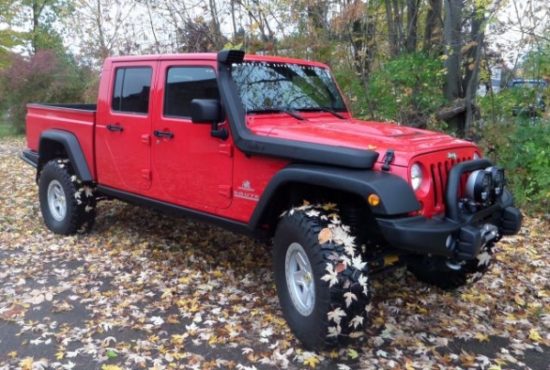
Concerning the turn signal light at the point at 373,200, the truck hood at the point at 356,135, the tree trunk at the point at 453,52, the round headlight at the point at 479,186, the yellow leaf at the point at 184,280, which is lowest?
the yellow leaf at the point at 184,280

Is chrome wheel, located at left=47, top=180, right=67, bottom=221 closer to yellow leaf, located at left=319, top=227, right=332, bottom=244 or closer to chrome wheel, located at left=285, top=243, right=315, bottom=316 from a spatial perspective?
chrome wheel, located at left=285, top=243, right=315, bottom=316

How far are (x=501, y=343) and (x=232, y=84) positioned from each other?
9.11ft

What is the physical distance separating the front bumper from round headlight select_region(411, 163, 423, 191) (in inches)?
7.0

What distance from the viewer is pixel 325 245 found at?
3363 millimetres

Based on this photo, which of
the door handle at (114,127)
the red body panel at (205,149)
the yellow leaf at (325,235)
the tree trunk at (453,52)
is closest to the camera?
the yellow leaf at (325,235)

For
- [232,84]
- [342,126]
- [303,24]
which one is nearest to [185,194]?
[232,84]

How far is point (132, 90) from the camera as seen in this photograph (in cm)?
527

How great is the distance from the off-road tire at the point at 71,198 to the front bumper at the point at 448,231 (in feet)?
13.0


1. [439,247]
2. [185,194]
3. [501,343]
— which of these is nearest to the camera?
[439,247]

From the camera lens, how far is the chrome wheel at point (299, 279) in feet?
11.9

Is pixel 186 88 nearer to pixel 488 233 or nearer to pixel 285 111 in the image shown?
pixel 285 111

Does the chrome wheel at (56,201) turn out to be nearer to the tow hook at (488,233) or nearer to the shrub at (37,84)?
the tow hook at (488,233)

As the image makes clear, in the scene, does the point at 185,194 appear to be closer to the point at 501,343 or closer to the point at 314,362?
the point at 314,362

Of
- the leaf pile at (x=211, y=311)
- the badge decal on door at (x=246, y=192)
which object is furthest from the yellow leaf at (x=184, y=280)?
the badge decal on door at (x=246, y=192)
